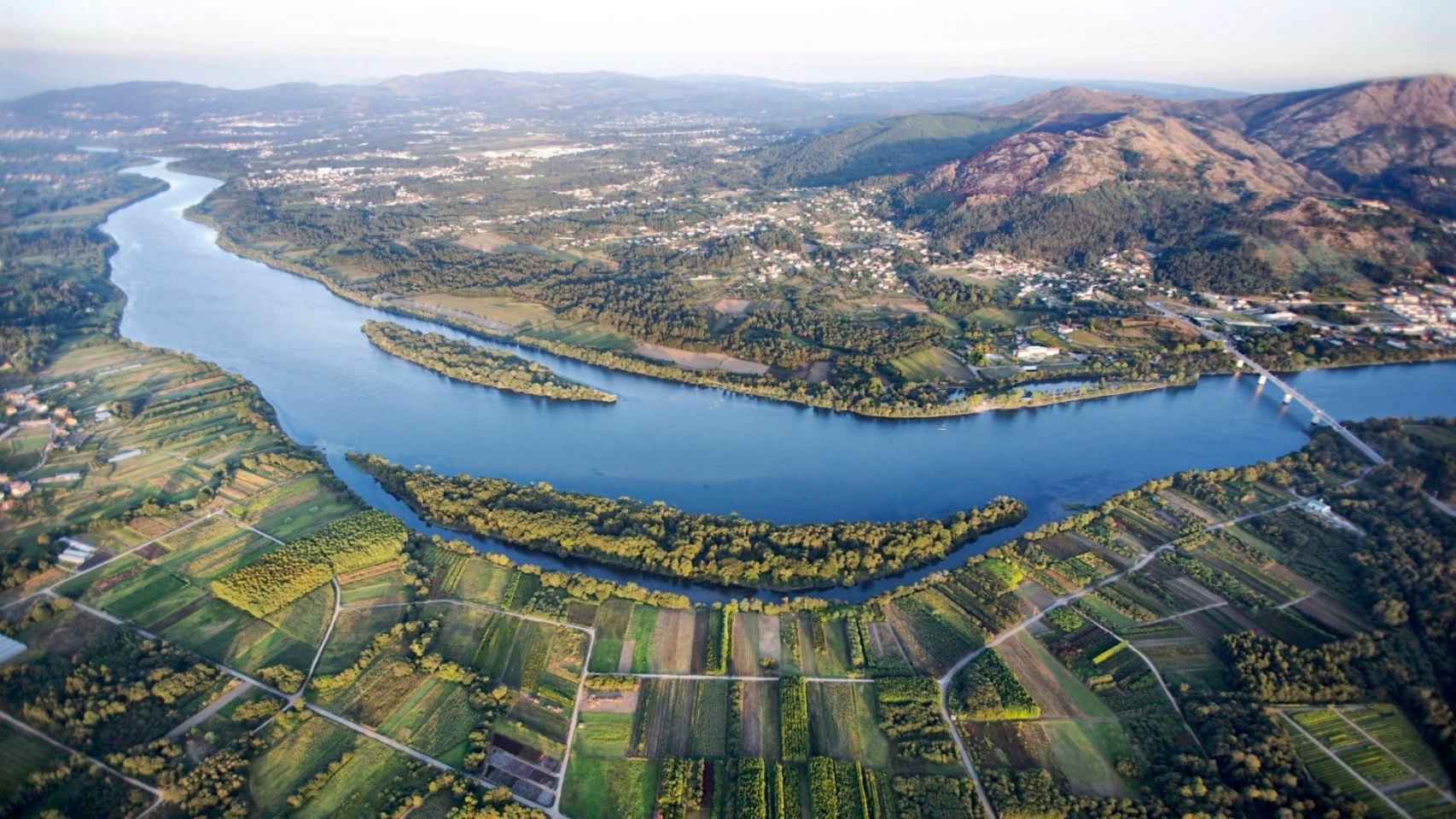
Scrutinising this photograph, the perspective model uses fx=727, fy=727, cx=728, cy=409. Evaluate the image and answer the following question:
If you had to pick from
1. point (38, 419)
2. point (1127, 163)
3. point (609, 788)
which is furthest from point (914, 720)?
point (1127, 163)

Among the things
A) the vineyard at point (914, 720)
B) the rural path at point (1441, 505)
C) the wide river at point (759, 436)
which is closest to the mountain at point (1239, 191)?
the wide river at point (759, 436)

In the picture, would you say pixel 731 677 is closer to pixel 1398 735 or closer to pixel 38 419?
pixel 1398 735

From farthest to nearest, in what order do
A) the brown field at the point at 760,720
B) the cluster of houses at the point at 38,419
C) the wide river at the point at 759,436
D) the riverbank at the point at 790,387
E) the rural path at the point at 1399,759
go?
the riverbank at the point at 790,387, the wide river at the point at 759,436, the cluster of houses at the point at 38,419, the brown field at the point at 760,720, the rural path at the point at 1399,759

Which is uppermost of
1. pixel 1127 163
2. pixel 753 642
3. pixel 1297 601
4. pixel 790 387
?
pixel 1127 163

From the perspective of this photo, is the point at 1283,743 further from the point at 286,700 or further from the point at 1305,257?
the point at 1305,257

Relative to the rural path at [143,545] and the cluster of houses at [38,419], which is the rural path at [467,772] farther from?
the cluster of houses at [38,419]

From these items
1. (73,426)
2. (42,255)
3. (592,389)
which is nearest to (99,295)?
(42,255)

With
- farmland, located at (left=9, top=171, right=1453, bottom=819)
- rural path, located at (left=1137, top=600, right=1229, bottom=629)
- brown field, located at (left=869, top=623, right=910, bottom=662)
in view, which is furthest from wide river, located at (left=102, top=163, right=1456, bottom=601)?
rural path, located at (left=1137, top=600, right=1229, bottom=629)

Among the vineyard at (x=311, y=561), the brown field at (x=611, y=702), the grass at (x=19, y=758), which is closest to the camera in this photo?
the grass at (x=19, y=758)
